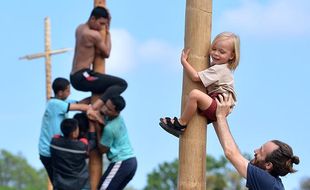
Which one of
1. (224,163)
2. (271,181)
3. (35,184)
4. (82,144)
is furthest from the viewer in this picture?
(35,184)

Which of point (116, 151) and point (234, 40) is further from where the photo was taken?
point (116, 151)

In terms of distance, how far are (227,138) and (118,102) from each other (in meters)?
4.02

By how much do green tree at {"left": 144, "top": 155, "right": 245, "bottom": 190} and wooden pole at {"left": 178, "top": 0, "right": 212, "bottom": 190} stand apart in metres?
47.7

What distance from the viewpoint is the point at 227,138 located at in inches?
242

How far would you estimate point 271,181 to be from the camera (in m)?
5.88

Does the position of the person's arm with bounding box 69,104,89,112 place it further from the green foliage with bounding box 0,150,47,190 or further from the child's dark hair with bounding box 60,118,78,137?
the green foliage with bounding box 0,150,47,190

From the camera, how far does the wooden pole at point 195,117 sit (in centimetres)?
630

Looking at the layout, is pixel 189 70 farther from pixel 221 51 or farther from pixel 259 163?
pixel 259 163

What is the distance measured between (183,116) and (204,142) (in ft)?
0.75

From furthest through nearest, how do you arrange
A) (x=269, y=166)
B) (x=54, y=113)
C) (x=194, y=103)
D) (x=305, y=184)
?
(x=305, y=184) < (x=54, y=113) < (x=194, y=103) < (x=269, y=166)

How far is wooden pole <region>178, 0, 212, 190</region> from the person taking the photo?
6297mm

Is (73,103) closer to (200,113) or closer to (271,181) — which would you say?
(200,113)

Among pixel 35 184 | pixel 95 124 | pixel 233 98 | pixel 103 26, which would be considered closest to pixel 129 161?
pixel 95 124

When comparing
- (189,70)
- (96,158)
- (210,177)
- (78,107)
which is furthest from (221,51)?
(210,177)
